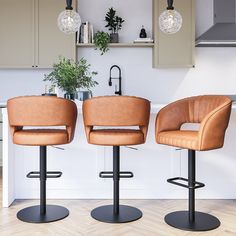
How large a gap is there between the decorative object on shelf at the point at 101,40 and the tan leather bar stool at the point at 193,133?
91.4 inches

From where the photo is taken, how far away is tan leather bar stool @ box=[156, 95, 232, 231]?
2363mm

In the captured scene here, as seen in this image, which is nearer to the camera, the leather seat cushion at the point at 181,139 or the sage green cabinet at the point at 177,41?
the leather seat cushion at the point at 181,139

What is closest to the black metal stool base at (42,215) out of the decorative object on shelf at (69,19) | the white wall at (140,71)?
the decorative object on shelf at (69,19)

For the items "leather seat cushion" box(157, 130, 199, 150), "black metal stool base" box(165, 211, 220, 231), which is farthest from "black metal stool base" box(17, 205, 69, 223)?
"leather seat cushion" box(157, 130, 199, 150)

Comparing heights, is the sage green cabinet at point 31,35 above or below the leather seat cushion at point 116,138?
above

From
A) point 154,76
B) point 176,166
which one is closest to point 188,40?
point 154,76

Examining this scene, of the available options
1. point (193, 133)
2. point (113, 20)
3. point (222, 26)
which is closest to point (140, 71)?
point (113, 20)

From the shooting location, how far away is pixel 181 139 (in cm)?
243

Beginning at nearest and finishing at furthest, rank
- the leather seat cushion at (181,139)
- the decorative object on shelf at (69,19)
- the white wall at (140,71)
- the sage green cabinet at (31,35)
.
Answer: the leather seat cushion at (181,139)
the decorative object on shelf at (69,19)
the sage green cabinet at (31,35)
the white wall at (140,71)

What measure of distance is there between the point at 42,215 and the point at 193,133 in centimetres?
132

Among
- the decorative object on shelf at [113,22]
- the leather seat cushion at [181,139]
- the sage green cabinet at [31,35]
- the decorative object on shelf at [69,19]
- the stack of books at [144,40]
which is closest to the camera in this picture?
the leather seat cushion at [181,139]

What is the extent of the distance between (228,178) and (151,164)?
0.72 meters

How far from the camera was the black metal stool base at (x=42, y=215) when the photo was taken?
2.61 metres

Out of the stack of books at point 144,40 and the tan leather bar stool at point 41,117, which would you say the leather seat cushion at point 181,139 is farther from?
the stack of books at point 144,40
